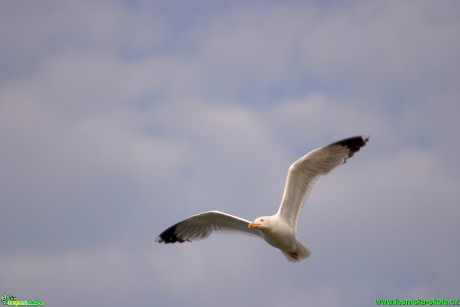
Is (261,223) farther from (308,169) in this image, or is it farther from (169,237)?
(169,237)

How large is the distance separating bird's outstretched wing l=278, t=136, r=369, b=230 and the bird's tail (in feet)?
1.23

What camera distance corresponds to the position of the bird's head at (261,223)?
12.0 metres

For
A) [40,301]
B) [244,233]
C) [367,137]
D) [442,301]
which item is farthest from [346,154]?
[40,301]

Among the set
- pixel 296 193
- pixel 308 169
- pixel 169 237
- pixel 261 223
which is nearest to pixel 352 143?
pixel 308 169

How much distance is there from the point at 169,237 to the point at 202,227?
872mm

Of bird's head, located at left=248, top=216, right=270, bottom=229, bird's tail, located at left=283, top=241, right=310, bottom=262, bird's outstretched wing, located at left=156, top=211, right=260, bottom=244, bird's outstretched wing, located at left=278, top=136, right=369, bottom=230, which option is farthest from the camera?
bird's outstretched wing, located at left=156, top=211, right=260, bottom=244

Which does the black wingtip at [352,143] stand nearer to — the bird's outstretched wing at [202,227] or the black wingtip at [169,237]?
the bird's outstretched wing at [202,227]

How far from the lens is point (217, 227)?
1375 centimetres

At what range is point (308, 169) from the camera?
12266mm

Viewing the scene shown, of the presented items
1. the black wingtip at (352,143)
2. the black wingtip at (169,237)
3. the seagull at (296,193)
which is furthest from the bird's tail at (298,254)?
the black wingtip at (169,237)

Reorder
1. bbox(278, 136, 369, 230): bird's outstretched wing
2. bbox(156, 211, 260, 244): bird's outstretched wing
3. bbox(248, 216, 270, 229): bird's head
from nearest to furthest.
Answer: bbox(248, 216, 270, 229): bird's head < bbox(278, 136, 369, 230): bird's outstretched wing < bbox(156, 211, 260, 244): bird's outstretched wing

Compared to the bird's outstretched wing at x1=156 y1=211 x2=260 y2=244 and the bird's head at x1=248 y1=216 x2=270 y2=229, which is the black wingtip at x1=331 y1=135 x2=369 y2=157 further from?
the bird's outstretched wing at x1=156 y1=211 x2=260 y2=244

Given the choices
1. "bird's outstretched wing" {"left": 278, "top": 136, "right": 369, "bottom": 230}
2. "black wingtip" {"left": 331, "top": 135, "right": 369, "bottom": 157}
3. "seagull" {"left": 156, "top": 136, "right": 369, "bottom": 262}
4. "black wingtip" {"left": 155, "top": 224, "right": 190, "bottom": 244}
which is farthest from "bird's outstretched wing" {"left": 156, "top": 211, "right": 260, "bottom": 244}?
"black wingtip" {"left": 331, "top": 135, "right": 369, "bottom": 157}

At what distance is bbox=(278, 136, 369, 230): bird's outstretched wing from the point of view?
39.9ft
